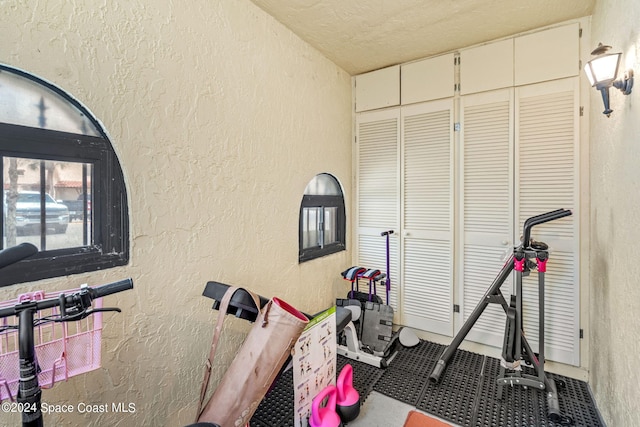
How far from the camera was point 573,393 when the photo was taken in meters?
2.10

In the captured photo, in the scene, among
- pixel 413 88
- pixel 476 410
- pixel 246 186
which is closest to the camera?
pixel 476 410

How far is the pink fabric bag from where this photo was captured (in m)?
1.34

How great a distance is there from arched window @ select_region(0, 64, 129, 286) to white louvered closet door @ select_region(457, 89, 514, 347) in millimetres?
2621

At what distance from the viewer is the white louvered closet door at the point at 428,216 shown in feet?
9.14

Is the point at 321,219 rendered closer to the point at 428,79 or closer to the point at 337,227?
the point at 337,227

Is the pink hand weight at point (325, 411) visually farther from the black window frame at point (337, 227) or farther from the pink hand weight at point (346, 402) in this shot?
the black window frame at point (337, 227)

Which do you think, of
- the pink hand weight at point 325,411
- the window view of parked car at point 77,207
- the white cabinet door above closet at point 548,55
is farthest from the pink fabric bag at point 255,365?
the white cabinet door above closet at point 548,55

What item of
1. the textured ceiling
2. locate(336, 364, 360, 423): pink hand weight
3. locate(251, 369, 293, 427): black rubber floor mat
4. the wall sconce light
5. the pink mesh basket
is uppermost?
the textured ceiling

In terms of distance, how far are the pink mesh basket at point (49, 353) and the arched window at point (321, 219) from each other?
1658 mm

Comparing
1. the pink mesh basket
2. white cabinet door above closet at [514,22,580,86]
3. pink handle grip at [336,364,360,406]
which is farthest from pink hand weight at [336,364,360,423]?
white cabinet door above closet at [514,22,580,86]

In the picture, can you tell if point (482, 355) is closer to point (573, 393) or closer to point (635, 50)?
point (573, 393)

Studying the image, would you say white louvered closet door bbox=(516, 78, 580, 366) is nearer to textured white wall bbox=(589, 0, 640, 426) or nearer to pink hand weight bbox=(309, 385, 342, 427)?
textured white wall bbox=(589, 0, 640, 426)

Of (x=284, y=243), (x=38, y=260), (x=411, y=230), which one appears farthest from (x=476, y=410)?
(x=38, y=260)

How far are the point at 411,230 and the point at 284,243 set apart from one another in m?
1.33
